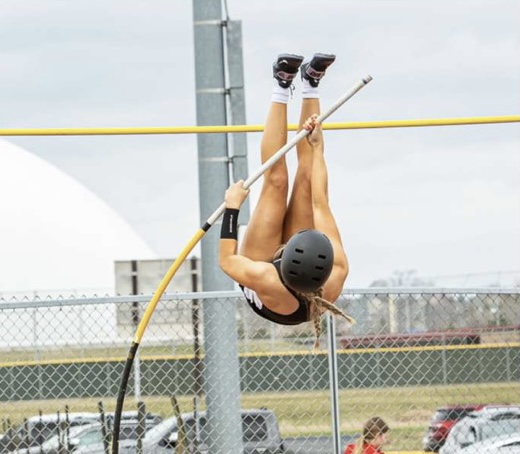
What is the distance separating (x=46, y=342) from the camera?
10.5 metres

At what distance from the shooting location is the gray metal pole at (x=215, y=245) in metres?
9.34

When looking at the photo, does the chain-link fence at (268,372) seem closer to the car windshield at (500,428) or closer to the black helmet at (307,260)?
the car windshield at (500,428)

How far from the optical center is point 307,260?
6.82 m

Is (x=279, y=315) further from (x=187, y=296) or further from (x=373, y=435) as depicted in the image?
(x=373, y=435)

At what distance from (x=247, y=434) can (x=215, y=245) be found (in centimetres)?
199

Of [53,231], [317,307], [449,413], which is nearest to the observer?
[317,307]

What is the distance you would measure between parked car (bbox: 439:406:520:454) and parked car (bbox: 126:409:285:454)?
1.52m

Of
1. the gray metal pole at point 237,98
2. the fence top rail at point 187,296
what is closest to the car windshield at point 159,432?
the fence top rail at point 187,296

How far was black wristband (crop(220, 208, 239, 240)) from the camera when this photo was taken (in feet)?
23.7

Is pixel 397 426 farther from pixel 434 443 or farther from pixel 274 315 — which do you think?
pixel 274 315

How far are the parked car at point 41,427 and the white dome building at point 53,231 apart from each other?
145ft

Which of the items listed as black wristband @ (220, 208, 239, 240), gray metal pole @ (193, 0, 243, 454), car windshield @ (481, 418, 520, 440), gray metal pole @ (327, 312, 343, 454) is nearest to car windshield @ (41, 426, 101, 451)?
gray metal pole @ (193, 0, 243, 454)

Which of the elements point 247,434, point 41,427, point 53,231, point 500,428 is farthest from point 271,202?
point 53,231

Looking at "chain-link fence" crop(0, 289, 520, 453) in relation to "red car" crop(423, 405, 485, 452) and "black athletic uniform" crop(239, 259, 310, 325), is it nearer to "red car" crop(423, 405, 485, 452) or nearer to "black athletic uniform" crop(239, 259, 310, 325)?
"red car" crop(423, 405, 485, 452)
